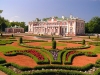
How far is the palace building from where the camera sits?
78.6 m

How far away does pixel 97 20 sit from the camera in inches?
3415

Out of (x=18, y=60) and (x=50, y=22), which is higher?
(x=50, y=22)

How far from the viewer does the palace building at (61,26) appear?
7862 cm

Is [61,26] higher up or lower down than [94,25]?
lower down

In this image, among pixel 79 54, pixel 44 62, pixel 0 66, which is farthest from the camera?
pixel 79 54

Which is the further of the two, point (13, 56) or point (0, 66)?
point (13, 56)

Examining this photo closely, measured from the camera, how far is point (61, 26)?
84000 mm

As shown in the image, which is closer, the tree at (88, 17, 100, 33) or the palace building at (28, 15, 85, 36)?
the palace building at (28, 15, 85, 36)

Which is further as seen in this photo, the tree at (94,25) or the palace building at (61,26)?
the tree at (94,25)

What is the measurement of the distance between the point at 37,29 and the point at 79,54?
75.0 meters

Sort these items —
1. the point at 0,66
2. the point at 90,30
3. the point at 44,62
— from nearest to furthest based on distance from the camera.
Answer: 1. the point at 0,66
2. the point at 44,62
3. the point at 90,30

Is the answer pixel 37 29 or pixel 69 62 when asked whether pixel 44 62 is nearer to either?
pixel 69 62

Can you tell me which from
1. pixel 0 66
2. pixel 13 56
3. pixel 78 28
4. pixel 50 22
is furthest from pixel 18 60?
pixel 50 22

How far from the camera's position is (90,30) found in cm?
8631
